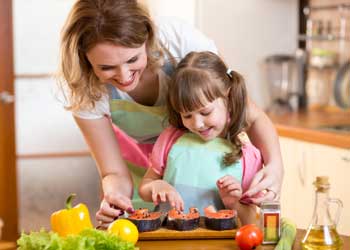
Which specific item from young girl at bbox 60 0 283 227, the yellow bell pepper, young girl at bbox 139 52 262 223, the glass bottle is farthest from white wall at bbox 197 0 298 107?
the glass bottle

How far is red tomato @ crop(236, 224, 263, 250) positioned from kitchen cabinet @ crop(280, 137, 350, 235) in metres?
1.36

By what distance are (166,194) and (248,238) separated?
0.31 metres

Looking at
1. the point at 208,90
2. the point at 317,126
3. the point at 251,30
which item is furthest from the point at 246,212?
the point at 251,30

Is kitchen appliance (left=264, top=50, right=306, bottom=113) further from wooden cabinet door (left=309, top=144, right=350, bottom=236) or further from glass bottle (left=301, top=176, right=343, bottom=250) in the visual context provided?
glass bottle (left=301, top=176, right=343, bottom=250)

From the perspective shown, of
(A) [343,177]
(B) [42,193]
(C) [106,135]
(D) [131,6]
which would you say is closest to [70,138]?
(B) [42,193]

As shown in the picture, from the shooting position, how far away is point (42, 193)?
4754mm

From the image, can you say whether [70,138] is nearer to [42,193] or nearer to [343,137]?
[42,193]

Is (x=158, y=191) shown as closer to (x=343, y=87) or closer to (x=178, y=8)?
(x=343, y=87)

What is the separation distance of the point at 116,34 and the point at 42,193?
117 inches

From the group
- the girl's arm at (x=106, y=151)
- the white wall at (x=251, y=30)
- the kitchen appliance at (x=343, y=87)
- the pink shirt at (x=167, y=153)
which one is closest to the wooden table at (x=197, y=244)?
the pink shirt at (x=167, y=153)

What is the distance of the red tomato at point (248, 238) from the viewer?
5.64 ft

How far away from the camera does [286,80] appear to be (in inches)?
168

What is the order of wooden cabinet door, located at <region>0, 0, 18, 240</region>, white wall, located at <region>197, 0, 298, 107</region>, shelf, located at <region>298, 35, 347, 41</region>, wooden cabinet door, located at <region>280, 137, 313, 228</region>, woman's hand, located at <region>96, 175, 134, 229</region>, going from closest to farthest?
woman's hand, located at <region>96, 175, 134, 229</region>, wooden cabinet door, located at <region>280, 137, 313, 228</region>, shelf, located at <region>298, 35, 347, 41</region>, white wall, located at <region>197, 0, 298, 107</region>, wooden cabinet door, located at <region>0, 0, 18, 240</region>

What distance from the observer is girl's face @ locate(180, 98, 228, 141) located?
198cm
